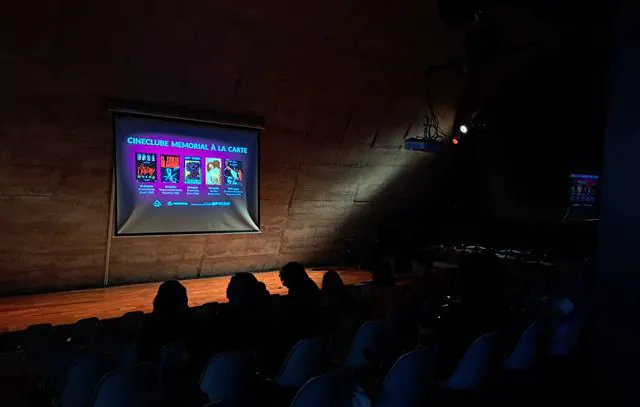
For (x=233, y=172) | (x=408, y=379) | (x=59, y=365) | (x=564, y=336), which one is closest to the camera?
(x=408, y=379)

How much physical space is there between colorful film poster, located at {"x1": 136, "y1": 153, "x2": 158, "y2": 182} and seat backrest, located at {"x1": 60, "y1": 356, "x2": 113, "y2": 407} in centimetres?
448

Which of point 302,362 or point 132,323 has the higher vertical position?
point 302,362

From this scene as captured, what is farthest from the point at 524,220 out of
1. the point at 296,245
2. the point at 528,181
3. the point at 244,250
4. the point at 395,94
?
the point at 244,250

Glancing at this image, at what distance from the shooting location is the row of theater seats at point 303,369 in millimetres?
2269

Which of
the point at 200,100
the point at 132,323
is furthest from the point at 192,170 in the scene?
the point at 132,323

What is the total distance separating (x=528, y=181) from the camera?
996 centimetres

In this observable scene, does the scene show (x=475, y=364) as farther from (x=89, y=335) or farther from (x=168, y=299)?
(x=89, y=335)

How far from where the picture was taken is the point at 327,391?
2.28m

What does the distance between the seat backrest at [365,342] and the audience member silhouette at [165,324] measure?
1.18 metres

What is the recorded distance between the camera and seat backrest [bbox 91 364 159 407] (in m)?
2.22

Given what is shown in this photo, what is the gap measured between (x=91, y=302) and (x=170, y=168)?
2.18 metres

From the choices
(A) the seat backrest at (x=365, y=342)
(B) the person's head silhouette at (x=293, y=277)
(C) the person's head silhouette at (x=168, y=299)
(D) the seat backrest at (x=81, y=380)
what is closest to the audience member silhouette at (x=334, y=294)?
(B) the person's head silhouette at (x=293, y=277)

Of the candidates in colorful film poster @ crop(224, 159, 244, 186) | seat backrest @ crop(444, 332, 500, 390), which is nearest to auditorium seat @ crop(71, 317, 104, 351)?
seat backrest @ crop(444, 332, 500, 390)

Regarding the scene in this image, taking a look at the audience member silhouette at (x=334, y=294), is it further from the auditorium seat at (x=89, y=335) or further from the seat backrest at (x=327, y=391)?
the seat backrest at (x=327, y=391)
